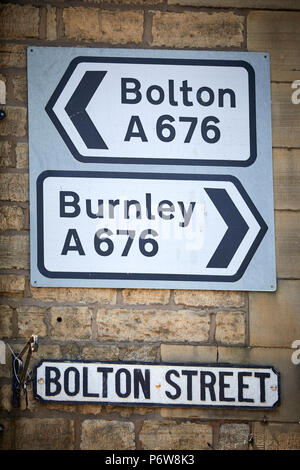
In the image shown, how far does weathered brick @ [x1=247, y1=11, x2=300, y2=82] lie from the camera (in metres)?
2.71

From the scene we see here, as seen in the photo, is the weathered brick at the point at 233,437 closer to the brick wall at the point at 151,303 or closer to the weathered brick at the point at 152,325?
the brick wall at the point at 151,303

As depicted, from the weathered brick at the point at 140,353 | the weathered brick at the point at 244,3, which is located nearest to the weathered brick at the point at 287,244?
the weathered brick at the point at 140,353

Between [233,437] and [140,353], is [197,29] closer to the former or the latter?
[140,353]

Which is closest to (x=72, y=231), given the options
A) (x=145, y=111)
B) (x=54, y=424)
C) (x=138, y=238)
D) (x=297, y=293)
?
(x=138, y=238)

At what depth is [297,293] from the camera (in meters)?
2.59

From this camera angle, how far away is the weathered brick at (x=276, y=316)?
2549 millimetres

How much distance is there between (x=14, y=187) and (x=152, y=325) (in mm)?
859

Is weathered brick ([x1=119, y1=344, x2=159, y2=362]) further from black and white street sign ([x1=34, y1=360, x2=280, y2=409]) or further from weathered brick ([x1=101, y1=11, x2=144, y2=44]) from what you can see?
weathered brick ([x1=101, y1=11, x2=144, y2=44])

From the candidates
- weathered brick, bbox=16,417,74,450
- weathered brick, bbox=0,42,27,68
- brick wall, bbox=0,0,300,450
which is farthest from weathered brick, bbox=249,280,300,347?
weathered brick, bbox=0,42,27,68

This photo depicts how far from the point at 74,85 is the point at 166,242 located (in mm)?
817

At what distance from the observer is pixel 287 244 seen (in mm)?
2613

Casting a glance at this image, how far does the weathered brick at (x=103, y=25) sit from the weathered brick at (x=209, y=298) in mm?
1176
